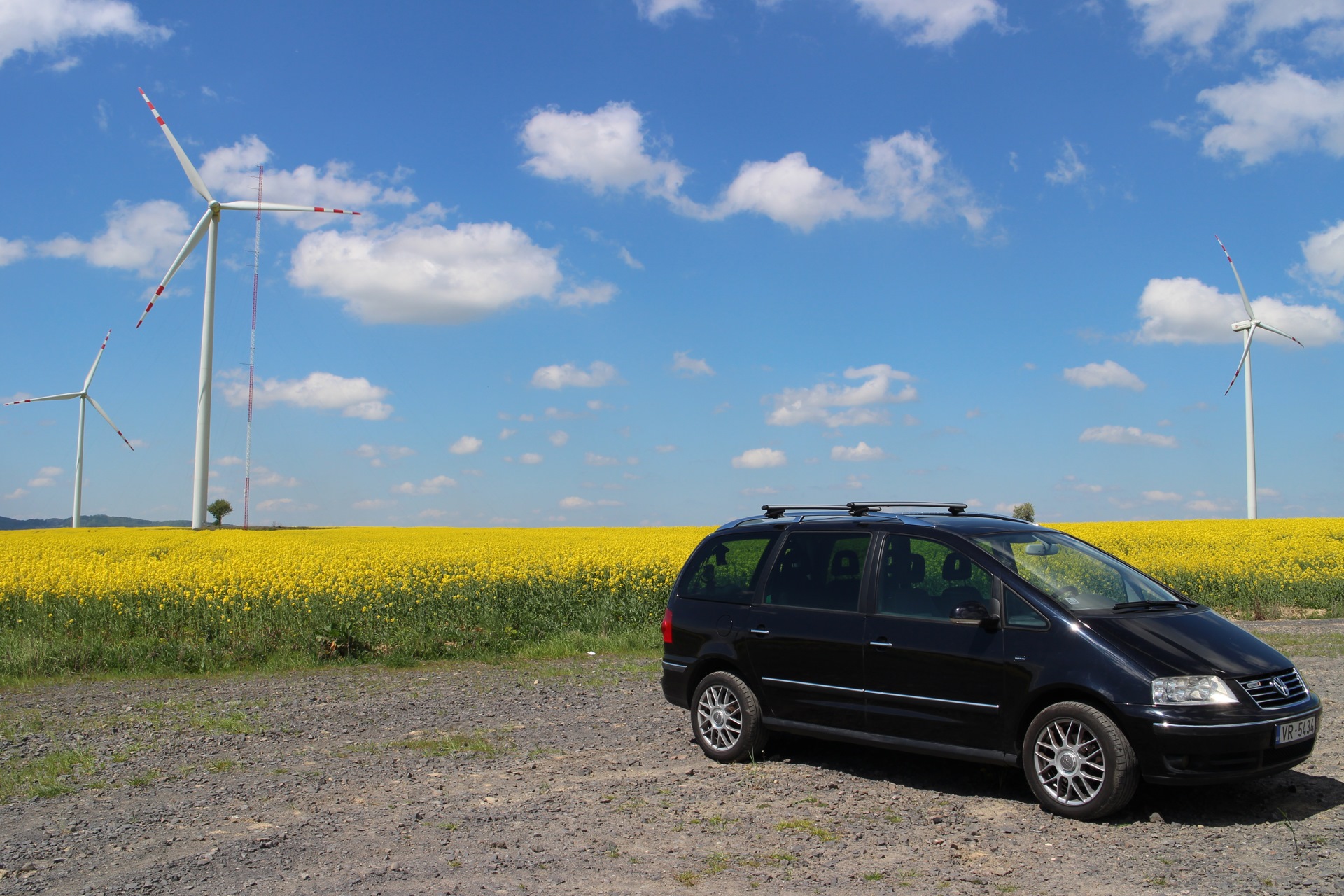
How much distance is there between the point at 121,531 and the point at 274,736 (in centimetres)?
4095

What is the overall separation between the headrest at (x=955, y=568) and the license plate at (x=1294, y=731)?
1.86 m

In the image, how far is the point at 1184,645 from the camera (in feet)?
19.2

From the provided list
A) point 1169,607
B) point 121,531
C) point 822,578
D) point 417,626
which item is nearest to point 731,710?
point 822,578

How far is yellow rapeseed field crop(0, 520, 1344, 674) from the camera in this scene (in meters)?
13.1

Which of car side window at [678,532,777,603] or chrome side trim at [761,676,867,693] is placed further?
car side window at [678,532,777,603]

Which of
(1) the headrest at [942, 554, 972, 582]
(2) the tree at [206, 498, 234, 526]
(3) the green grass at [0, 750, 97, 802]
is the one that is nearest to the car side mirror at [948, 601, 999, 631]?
A: (1) the headrest at [942, 554, 972, 582]

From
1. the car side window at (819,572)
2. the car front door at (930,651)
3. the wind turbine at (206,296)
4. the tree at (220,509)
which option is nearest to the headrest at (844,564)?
the car side window at (819,572)

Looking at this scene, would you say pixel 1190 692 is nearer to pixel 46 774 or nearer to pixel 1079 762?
pixel 1079 762

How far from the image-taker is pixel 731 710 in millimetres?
7535

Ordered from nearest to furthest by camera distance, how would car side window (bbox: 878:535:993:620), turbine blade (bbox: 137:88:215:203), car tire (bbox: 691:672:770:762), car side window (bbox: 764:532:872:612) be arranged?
car side window (bbox: 878:535:993:620) → car side window (bbox: 764:532:872:612) → car tire (bbox: 691:672:770:762) → turbine blade (bbox: 137:88:215:203)

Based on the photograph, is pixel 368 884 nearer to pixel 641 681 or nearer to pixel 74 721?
pixel 74 721

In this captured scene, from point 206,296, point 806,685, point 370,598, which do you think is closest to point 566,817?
point 806,685

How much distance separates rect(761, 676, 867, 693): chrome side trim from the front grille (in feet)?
7.33

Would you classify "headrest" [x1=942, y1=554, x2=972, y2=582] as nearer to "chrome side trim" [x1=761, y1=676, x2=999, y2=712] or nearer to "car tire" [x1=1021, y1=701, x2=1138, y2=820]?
"chrome side trim" [x1=761, y1=676, x2=999, y2=712]
